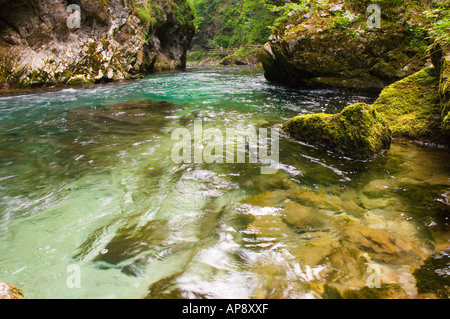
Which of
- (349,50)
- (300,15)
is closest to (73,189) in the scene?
(349,50)

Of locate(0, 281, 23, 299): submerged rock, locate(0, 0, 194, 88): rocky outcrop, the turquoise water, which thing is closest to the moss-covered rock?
the turquoise water

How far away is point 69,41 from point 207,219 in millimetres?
14038

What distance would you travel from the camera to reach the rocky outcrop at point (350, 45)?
8.12 metres

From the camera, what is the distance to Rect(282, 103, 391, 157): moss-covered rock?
3897mm

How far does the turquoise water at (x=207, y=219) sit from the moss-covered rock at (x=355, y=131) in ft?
0.87

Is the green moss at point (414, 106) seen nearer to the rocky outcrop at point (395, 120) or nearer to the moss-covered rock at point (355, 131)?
the rocky outcrop at point (395, 120)

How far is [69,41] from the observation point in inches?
473

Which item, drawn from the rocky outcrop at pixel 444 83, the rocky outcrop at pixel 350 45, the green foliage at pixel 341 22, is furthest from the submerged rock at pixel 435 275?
the green foliage at pixel 341 22

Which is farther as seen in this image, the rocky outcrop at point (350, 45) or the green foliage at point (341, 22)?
the green foliage at point (341, 22)

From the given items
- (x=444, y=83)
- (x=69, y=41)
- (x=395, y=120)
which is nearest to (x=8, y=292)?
(x=444, y=83)

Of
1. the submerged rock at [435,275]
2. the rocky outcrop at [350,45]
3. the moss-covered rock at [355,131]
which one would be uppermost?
the rocky outcrop at [350,45]

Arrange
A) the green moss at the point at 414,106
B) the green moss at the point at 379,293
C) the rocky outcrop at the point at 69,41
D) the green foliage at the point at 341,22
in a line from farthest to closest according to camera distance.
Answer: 1. the rocky outcrop at the point at 69,41
2. the green foliage at the point at 341,22
3. the green moss at the point at 414,106
4. the green moss at the point at 379,293

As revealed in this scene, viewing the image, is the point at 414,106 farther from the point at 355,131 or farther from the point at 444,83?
the point at 355,131
